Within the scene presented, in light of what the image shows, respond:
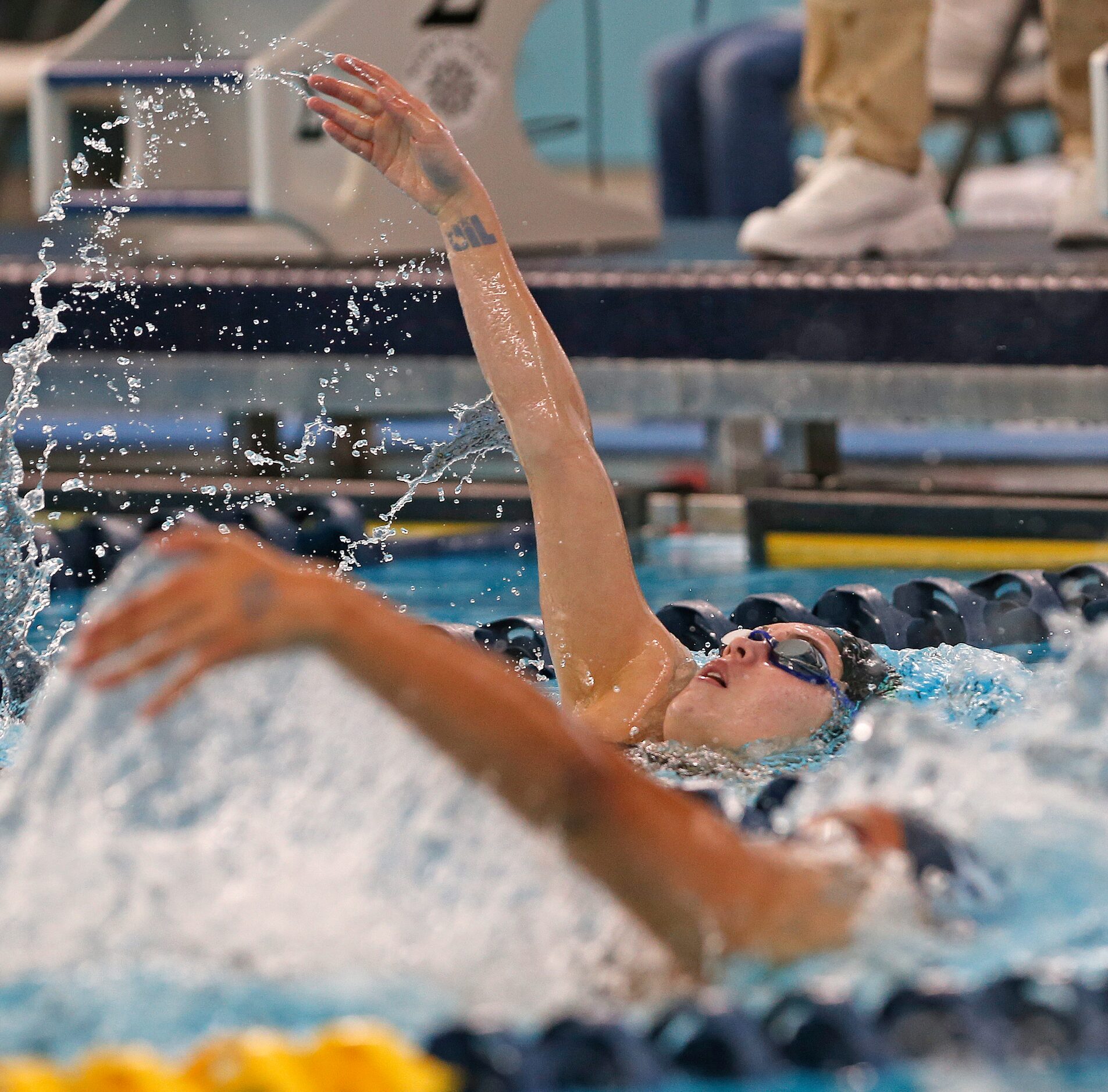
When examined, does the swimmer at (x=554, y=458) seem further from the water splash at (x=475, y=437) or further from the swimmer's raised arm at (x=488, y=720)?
the swimmer's raised arm at (x=488, y=720)

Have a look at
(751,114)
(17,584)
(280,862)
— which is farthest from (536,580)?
(751,114)

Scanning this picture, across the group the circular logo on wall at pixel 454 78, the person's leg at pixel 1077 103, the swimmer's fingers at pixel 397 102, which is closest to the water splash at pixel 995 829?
the swimmer's fingers at pixel 397 102

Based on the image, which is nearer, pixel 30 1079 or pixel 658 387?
pixel 30 1079

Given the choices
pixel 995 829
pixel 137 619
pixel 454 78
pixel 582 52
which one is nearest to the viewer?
pixel 137 619

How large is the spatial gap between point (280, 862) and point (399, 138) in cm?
100

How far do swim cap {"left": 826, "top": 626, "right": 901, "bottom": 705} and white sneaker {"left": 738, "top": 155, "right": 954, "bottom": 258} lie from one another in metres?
1.85

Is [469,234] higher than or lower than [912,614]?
higher

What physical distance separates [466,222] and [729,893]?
3.62ft

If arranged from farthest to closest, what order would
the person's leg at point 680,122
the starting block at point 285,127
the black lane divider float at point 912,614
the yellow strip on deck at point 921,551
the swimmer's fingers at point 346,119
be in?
1. the person's leg at point 680,122
2. the starting block at point 285,127
3. the yellow strip on deck at point 921,551
4. the black lane divider float at point 912,614
5. the swimmer's fingers at point 346,119

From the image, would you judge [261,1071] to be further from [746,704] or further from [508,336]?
[508,336]

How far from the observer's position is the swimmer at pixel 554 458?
212cm

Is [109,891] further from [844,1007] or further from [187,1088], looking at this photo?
[844,1007]

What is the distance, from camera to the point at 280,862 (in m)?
1.42

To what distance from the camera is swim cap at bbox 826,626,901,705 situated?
7.11 ft
